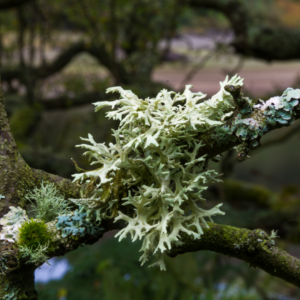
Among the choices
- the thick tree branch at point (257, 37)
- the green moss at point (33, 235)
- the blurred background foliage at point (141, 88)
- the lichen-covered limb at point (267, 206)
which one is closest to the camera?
the green moss at point (33, 235)

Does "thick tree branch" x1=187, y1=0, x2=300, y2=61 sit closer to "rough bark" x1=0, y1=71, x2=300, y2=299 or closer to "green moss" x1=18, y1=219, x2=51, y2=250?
"rough bark" x1=0, y1=71, x2=300, y2=299

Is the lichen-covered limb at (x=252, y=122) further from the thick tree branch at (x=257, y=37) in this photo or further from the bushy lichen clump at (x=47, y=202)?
the thick tree branch at (x=257, y=37)

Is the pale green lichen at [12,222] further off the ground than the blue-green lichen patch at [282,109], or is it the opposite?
the blue-green lichen patch at [282,109]

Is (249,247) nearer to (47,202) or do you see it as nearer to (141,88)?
(47,202)

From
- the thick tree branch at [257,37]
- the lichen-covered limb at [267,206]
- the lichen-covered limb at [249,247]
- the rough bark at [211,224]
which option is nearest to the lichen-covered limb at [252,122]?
the rough bark at [211,224]

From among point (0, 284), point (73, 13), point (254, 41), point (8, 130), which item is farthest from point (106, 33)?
point (0, 284)

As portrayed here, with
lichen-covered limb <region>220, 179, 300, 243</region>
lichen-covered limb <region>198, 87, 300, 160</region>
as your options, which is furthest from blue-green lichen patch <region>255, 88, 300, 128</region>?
lichen-covered limb <region>220, 179, 300, 243</region>
